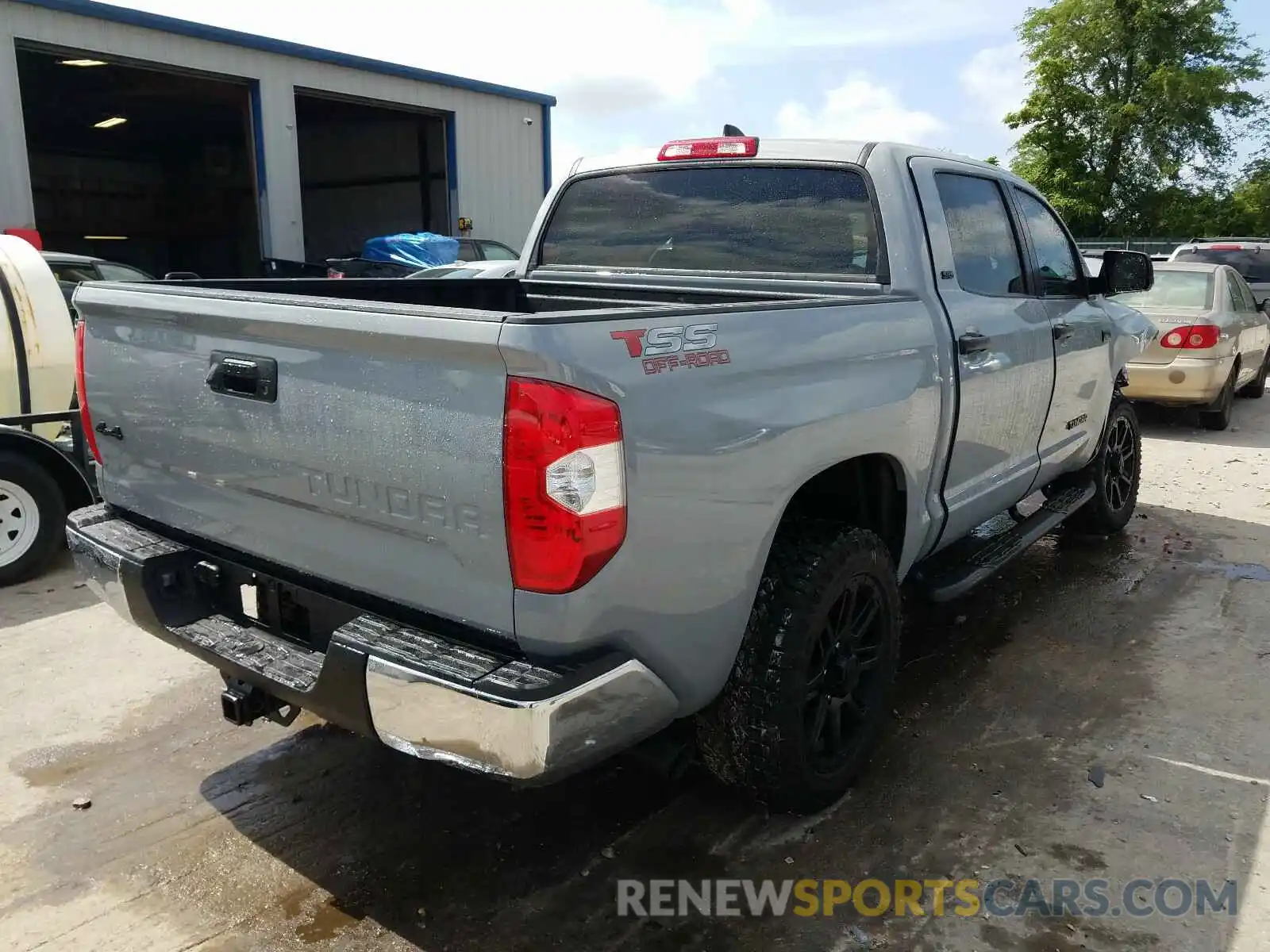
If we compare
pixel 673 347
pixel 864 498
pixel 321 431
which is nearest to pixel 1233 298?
pixel 864 498

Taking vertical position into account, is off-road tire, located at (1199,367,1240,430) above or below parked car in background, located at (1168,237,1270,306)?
below

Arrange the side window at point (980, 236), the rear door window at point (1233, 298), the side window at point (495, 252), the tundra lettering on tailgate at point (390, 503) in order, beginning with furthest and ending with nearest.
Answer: the side window at point (495, 252) → the rear door window at point (1233, 298) → the side window at point (980, 236) → the tundra lettering on tailgate at point (390, 503)

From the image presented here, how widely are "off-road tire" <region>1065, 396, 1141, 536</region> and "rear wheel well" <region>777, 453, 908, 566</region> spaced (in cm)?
267

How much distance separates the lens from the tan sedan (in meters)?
9.29

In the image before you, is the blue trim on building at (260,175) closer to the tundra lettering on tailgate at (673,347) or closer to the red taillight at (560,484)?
the tundra lettering on tailgate at (673,347)

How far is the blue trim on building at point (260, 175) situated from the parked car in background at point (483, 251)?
2.74 meters

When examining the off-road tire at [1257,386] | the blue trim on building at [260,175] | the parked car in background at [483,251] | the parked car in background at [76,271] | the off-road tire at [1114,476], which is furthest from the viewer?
the parked car in background at [483,251]

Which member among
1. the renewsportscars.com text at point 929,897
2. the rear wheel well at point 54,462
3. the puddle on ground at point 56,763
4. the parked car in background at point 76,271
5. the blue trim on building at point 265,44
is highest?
the blue trim on building at point 265,44

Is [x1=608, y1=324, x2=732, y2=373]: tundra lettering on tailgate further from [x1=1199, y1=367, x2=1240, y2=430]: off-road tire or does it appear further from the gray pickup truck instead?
[x1=1199, y1=367, x2=1240, y2=430]: off-road tire

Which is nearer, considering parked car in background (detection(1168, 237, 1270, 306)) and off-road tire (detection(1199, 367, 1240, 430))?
off-road tire (detection(1199, 367, 1240, 430))

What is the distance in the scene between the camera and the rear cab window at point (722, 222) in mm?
3693

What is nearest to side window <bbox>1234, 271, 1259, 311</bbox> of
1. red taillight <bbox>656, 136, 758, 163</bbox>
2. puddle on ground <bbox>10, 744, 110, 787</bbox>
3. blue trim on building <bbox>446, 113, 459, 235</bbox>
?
red taillight <bbox>656, 136, 758, 163</bbox>

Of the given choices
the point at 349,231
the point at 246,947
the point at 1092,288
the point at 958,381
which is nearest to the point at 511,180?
the point at 349,231

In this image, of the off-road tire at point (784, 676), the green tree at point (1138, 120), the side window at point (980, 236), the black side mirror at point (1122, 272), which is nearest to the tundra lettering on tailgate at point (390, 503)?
→ the off-road tire at point (784, 676)
